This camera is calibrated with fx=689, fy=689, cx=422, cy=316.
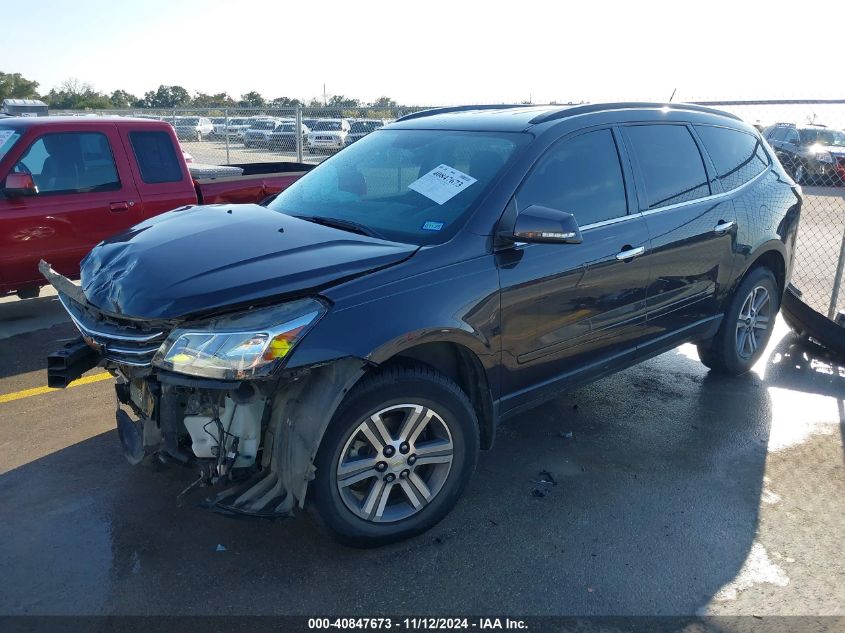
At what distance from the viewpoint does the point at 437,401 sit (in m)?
3.12

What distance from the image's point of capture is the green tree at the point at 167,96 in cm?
5210

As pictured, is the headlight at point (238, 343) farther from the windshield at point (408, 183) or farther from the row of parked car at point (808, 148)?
the row of parked car at point (808, 148)

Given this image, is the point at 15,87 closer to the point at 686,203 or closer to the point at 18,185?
the point at 18,185

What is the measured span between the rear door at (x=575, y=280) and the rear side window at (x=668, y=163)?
8.5 inches

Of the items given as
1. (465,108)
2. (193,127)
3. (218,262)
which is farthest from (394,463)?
(193,127)

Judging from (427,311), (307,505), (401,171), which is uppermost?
(401,171)

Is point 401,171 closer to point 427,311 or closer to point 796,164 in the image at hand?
point 427,311

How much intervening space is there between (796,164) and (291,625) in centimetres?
1479

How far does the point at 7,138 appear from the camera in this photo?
6.28 meters

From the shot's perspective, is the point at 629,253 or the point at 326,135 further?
the point at 326,135

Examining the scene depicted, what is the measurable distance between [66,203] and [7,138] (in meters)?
0.76

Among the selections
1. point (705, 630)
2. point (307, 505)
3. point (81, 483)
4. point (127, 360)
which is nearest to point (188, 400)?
point (127, 360)

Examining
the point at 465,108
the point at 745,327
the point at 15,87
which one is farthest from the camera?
the point at 15,87

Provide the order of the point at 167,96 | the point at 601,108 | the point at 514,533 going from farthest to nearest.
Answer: the point at 167,96 → the point at 601,108 → the point at 514,533
